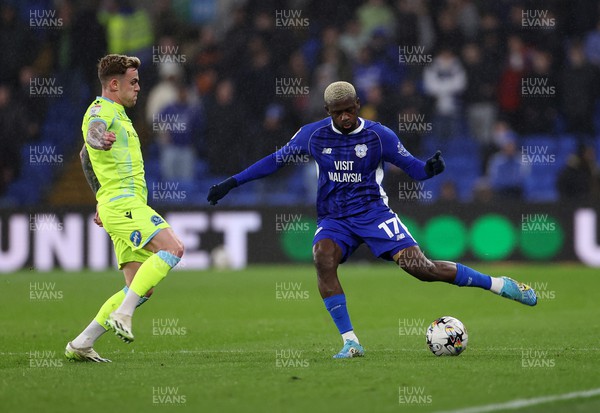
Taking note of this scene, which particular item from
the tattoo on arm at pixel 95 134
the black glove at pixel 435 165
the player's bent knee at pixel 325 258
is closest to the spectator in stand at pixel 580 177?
the black glove at pixel 435 165

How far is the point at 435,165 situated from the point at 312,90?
13218 millimetres

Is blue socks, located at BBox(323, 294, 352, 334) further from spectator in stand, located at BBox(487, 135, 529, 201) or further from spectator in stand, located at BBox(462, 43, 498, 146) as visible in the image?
spectator in stand, located at BBox(462, 43, 498, 146)

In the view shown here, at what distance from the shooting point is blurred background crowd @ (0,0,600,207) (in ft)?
68.2

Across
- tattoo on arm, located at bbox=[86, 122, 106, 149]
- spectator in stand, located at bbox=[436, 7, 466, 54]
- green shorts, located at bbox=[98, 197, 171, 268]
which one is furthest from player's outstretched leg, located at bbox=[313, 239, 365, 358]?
spectator in stand, located at bbox=[436, 7, 466, 54]

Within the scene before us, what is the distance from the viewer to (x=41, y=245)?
19.8m

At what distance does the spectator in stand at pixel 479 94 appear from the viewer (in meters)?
21.0

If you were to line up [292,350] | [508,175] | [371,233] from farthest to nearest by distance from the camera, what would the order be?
1. [508,175]
2. [292,350]
3. [371,233]

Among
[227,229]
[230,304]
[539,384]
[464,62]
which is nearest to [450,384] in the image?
[539,384]

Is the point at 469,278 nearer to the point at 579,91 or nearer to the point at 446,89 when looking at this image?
the point at 446,89

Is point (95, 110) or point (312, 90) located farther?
point (312, 90)

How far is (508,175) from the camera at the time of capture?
66.4 ft

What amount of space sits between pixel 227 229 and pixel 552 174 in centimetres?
643

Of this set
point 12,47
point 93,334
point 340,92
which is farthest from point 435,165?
point 12,47

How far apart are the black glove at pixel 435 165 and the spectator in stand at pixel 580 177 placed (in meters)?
12.1
